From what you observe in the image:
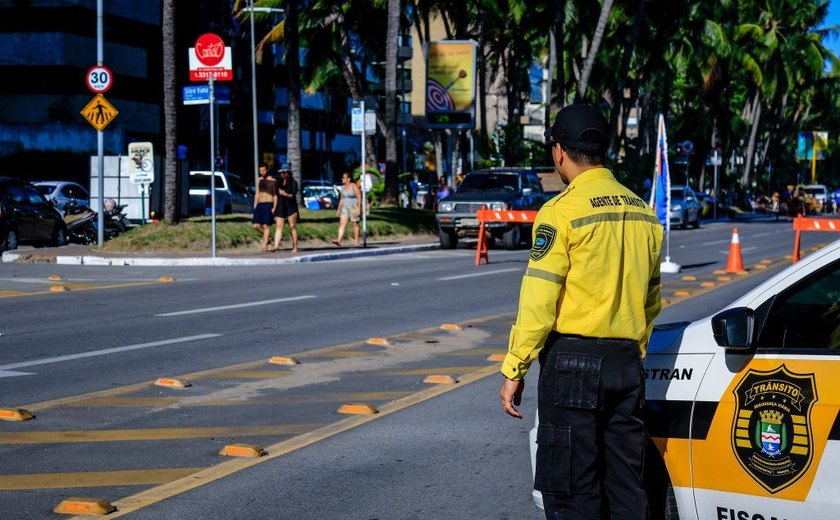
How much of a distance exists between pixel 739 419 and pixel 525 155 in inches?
1695

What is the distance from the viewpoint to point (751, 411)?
425 cm

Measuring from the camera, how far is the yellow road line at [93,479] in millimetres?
6242

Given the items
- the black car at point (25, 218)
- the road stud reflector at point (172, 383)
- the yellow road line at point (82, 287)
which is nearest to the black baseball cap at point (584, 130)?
the road stud reflector at point (172, 383)

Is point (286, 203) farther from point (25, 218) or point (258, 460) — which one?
point (258, 460)

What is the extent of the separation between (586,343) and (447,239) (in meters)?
26.8

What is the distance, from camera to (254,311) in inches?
583

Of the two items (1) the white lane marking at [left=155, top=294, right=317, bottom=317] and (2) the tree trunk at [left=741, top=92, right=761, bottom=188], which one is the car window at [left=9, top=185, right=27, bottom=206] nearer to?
(1) the white lane marking at [left=155, top=294, right=317, bottom=317]

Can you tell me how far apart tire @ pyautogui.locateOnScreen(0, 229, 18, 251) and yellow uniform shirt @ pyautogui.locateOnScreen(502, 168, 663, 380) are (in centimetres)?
2445

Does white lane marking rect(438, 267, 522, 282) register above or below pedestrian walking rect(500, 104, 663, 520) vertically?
below

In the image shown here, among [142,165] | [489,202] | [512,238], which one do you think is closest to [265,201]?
[142,165]

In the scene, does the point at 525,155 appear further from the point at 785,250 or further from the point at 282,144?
the point at 282,144

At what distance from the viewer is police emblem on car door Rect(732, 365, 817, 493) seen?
4109 mm

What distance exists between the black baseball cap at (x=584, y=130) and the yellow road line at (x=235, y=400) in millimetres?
4829

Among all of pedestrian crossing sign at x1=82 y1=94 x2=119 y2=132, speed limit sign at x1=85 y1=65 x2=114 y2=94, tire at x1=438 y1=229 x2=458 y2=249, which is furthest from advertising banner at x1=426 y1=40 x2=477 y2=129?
pedestrian crossing sign at x1=82 y1=94 x2=119 y2=132
